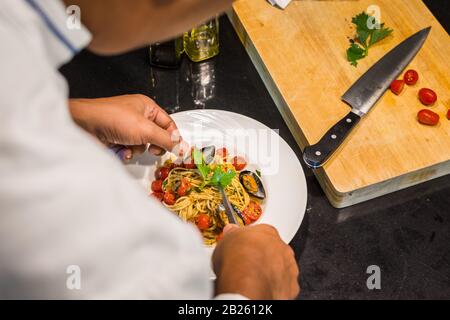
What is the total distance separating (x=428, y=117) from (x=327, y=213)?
0.33 metres

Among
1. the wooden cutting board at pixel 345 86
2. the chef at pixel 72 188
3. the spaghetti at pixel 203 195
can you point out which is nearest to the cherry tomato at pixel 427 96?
the wooden cutting board at pixel 345 86

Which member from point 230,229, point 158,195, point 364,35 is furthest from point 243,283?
point 364,35

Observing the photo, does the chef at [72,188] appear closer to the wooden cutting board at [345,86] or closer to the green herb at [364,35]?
the wooden cutting board at [345,86]

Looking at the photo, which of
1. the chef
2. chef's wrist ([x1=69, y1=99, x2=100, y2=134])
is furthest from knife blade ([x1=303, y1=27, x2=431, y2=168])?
the chef

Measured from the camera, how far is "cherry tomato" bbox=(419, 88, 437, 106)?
55.0 inches

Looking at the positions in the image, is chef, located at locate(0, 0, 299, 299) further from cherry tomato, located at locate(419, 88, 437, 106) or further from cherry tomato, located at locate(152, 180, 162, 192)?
cherry tomato, located at locate(419, 88, 437, 106)

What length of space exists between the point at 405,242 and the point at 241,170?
0.39m

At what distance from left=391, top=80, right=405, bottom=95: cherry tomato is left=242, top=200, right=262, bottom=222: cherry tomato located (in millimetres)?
442

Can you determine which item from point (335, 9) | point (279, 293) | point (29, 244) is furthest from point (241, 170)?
point (29, 244)

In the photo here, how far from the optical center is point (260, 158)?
4.40 feet

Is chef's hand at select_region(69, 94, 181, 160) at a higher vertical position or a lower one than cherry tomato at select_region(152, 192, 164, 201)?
higher

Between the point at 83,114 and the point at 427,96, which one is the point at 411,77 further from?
the point at 83,114

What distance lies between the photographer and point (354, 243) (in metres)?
1.28
